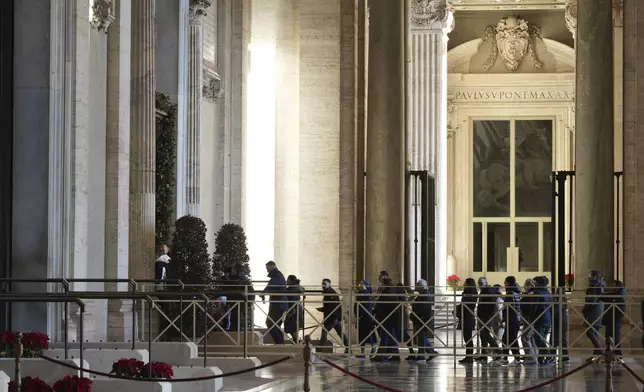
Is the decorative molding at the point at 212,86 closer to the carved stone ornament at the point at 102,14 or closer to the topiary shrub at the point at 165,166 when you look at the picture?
the topiary shrub at the point at 165,166

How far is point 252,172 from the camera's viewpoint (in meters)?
34.5

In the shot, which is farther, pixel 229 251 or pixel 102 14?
pixel 229 251

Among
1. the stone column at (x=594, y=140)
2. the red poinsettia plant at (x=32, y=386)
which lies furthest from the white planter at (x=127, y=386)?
the stone column at (x=594, y=140)

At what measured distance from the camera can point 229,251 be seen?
27375 mm

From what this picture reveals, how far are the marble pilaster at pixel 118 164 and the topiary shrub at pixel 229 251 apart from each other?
3.54m

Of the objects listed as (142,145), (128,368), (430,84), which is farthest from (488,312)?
(430,84)

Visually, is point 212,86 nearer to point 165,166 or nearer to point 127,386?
point 165,166

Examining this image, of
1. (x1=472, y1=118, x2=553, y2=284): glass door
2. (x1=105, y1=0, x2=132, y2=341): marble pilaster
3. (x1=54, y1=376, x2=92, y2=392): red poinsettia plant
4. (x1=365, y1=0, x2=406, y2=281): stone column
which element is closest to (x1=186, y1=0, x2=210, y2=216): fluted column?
(x1=365, y1=0, x2=406, y2=281): stone column

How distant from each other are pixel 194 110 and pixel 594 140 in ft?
28.0

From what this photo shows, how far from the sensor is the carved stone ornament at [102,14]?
898 inches

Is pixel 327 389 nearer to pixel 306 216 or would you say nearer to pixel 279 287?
pixel 279 287

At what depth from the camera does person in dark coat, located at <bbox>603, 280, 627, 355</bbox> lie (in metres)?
22.9

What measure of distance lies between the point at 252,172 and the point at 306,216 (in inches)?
144

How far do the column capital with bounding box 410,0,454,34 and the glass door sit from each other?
9827mm
